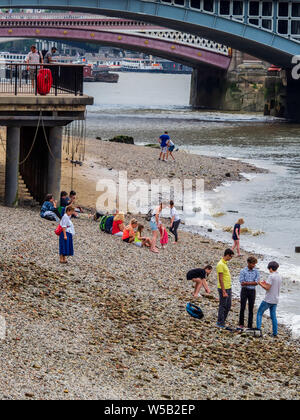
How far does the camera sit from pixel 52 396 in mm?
11500

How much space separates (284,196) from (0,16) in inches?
2359

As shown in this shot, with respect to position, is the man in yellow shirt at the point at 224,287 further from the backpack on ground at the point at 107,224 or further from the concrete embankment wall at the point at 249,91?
the concrete embankment wall at the point at 249,91

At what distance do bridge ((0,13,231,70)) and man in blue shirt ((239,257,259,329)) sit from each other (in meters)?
69.2

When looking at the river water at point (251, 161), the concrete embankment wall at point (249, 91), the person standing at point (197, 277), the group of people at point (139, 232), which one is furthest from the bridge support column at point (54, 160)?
the concrete embankment wall at point (249, 91)

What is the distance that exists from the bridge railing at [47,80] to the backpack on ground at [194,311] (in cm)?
989

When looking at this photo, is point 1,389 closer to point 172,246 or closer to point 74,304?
point 74,304

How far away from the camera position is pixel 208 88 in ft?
292

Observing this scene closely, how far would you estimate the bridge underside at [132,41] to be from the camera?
278 ft

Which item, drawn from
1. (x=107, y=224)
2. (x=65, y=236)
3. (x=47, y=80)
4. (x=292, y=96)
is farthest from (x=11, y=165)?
(x=292, y=96)

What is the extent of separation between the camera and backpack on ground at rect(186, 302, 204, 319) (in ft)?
54.1

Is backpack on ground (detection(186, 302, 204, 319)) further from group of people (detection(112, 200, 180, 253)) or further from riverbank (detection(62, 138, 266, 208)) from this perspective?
riverbank (detection(62, 138, 266, 208))

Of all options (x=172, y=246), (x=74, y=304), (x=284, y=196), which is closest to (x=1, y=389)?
(x=74, y=304)

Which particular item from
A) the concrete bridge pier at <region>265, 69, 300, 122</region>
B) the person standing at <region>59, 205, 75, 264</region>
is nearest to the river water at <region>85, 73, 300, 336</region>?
the concrete bridge pier at <region>265, 69, 300, 122</region>

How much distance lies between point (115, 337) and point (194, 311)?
2.42 meters
